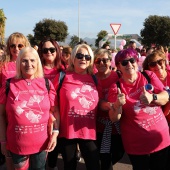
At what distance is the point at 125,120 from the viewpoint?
2855 millimetres

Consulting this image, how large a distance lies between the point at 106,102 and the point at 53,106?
1.96 ft

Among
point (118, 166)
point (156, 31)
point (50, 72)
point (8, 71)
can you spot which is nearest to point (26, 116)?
point (8, 71)

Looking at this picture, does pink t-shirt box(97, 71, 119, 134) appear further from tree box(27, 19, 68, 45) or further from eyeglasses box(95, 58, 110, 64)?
tree box(27, 19, 68, 45)

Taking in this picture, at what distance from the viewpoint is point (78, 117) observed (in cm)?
288

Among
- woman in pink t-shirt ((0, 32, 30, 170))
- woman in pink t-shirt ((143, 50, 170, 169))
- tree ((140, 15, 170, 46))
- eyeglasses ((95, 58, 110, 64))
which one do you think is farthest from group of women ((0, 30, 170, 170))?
tree ((140, 15, 170, 46))

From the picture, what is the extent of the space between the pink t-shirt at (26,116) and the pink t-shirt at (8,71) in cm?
61

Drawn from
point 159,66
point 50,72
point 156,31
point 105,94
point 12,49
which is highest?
point 156,31

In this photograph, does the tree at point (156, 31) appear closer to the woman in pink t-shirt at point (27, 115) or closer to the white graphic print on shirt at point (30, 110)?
the woman in pink t-shirt at point (27, 115)

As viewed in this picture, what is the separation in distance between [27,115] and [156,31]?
45474 mm

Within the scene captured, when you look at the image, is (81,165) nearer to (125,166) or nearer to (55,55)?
(125,166)

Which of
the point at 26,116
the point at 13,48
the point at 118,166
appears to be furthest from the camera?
the point at 118,166

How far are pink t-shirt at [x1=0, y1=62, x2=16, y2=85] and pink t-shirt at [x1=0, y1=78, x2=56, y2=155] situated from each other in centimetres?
61

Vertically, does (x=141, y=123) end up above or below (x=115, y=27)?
below

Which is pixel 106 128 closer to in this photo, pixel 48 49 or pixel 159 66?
pixel 159 66
